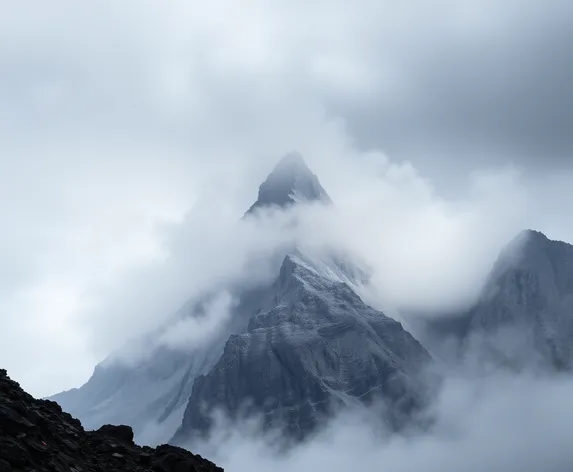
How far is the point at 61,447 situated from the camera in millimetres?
118062

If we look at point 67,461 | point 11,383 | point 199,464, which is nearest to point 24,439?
point 67,461

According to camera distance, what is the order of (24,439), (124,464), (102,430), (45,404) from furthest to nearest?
(102,430) → (45,404) → (124,464) → (24,439)

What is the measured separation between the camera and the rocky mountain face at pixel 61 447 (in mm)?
105938

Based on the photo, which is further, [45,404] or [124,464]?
[45,404]

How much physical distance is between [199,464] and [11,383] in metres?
34.7

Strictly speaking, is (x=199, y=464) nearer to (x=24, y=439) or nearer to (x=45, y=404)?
(x=45, y=404)

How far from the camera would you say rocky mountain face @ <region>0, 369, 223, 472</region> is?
106 meters

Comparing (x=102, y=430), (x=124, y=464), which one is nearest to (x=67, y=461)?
(x=124, y=464)

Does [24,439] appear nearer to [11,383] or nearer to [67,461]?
[67,461]

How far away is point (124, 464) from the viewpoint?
419ft

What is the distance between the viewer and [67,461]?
372ft

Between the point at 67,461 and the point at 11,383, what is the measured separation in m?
22.4

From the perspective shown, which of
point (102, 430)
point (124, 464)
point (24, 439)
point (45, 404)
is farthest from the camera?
point (102, 430)

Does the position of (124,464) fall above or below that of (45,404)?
below
